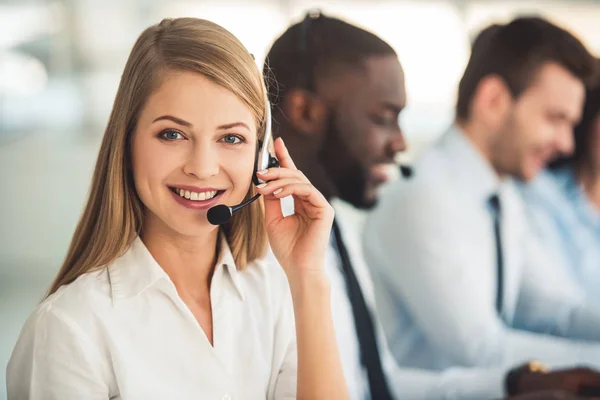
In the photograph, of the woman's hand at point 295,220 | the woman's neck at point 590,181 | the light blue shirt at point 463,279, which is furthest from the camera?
the woman's neck at point 590,181

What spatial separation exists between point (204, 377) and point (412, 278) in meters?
0.69

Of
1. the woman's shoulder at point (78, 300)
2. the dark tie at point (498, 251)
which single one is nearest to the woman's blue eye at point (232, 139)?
the woman's shoulder at point (78, 300)

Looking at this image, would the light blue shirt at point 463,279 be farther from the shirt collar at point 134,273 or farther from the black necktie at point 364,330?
the shirt collar at point 134,273

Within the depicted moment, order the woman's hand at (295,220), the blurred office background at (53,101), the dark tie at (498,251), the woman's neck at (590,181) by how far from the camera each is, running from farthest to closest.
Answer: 1. the woman's neck at (590,181)
2. the dark tie at (498,251)
3. the blurred office background at (53,101)
4. the woman's hand at (295,220)

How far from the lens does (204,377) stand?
879mm

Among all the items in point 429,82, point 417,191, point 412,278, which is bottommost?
point 412,278

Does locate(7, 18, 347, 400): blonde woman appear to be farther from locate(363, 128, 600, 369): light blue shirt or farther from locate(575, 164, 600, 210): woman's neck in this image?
locate(575, 164, 600, 210): woman's neck

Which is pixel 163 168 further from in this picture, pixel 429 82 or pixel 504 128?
pixel 504 128

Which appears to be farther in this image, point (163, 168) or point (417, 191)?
point (417, 191)

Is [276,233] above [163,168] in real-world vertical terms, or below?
below

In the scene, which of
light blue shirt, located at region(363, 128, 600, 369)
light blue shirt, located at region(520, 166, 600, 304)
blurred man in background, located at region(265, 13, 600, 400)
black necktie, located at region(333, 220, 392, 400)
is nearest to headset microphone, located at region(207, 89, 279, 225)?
blurred man in background, located at region(265, 13, 600, 400)

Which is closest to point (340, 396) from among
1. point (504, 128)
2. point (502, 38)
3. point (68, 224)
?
point (68, 224)

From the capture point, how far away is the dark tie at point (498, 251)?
5.30 feet

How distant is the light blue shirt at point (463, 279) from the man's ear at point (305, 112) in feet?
0.77
